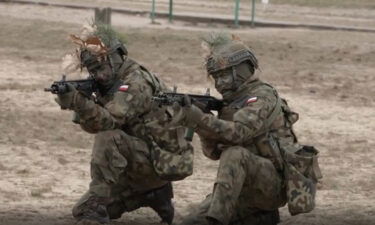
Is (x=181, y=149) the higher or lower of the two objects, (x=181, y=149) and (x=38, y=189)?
the higher

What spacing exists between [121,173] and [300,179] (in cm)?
114

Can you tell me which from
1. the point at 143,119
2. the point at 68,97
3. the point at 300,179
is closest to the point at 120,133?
the point at 143,119

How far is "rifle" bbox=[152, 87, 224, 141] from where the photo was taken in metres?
6.83

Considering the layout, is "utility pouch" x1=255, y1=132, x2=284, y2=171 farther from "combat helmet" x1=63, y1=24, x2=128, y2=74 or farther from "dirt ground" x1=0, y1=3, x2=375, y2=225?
"combat helmet" x1=63, y1=24, x2=128, y2=74

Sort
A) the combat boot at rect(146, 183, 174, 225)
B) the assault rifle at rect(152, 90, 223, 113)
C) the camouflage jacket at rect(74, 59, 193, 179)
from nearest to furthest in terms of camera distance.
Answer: the assault rifle at rect(152, 90, 223, 113) → the camouflage jacket at rect(74, 59, 193, 179) → the combat boot at rect(146, 183, 174, 225)

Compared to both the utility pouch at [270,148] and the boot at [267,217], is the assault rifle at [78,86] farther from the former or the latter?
the boot at [267,217]

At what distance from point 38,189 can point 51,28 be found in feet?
42.4

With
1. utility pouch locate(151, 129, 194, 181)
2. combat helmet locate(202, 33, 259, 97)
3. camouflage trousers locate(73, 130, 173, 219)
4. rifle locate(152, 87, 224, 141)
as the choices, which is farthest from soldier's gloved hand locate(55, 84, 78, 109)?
combat helmet locate(202, 33, 259, 97)

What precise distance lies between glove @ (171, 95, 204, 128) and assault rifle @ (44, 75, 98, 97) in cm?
64

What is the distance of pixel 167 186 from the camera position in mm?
7715

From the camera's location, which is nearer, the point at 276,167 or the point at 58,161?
the point at 276,167

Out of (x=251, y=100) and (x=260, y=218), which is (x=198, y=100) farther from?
(x=260, y=218)

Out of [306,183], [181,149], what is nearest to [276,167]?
[306,183]

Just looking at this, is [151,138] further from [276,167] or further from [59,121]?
[59,121]
